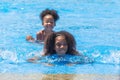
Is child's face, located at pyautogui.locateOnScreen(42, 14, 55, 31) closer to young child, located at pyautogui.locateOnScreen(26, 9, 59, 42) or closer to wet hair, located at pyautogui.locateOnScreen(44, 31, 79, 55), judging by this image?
young child, located at pyautogui.locateOnScreen(26, 9, 59, 42)

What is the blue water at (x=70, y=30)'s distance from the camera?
5.61 m

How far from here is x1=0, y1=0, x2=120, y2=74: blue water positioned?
221 inches

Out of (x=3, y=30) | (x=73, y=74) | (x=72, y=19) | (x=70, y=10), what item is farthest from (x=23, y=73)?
(x=70, y=10)

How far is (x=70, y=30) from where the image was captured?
8297 millimetres

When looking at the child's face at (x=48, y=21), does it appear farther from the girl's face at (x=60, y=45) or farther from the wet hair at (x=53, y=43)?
the girl's face at (x=60, y=45)

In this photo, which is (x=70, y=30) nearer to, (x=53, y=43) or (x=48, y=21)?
(x=48, y=21)

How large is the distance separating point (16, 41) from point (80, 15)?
302 centimetres

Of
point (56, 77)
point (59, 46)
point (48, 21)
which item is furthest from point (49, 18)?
point (56, 77)

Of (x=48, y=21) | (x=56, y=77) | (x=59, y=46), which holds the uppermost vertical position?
(x=48, y=21)

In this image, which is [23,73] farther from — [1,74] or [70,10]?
[70,10]

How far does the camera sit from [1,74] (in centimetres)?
516

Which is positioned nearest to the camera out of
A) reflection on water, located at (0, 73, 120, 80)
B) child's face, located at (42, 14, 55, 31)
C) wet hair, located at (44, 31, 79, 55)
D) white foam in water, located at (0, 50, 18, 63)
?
reflection on water, located at (0, 73, 120, 80)

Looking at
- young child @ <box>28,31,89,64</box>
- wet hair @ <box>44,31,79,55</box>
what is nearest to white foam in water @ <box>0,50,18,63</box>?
young child @ <box>28,31,89,64</box>

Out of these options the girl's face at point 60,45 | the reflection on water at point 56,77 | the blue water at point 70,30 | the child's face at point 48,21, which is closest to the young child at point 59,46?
the girl's face at point 60,45
